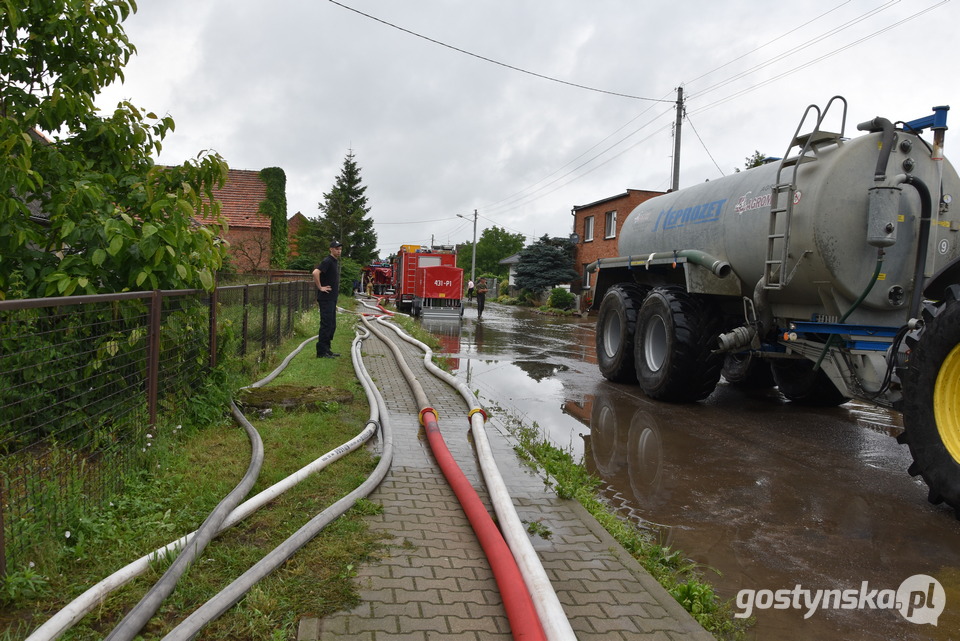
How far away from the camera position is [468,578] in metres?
3.22

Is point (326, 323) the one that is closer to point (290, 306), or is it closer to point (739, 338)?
point (290, 306)

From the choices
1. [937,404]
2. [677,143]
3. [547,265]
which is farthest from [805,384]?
[547,265]

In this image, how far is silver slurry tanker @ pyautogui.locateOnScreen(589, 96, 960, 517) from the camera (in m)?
4.62

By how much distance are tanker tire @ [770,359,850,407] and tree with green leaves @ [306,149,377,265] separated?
45.4 meters

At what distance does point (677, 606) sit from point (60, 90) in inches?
206

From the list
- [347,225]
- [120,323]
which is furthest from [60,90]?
→ [347,225]

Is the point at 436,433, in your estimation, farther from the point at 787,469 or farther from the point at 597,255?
the point at 597,255

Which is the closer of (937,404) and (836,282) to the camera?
(937,404)

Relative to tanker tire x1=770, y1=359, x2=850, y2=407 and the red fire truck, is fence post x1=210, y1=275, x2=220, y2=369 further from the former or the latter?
the red fire truck

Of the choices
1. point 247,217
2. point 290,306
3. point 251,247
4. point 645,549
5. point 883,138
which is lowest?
point 645,549

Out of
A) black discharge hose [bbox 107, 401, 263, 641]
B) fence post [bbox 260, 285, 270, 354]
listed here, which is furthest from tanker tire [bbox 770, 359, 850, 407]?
fence post [bbox 260, 285, 270, 354]

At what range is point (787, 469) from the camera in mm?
5676

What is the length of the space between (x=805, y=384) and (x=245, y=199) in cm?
2795

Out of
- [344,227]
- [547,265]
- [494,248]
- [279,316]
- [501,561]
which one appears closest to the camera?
[501,561]
